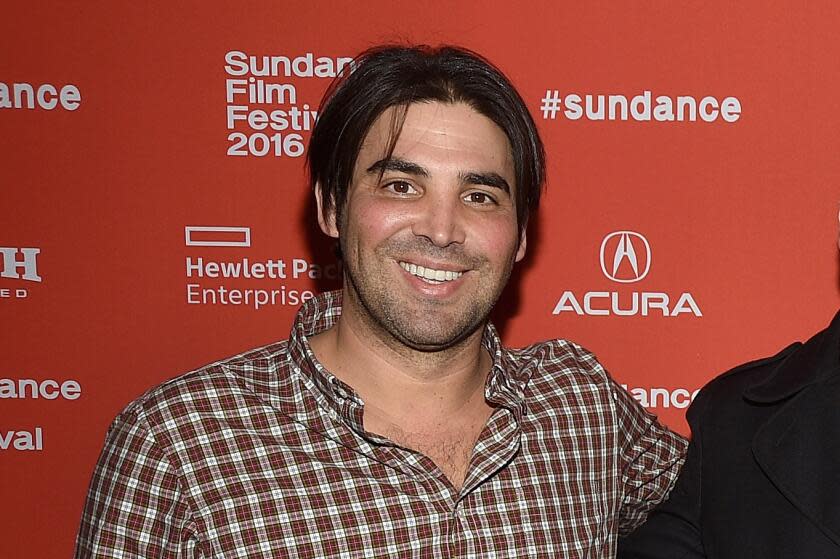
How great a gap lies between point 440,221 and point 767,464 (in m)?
0.59

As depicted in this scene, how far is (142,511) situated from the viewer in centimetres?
148

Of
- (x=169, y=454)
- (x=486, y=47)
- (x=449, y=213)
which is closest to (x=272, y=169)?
(x=486, y=47)

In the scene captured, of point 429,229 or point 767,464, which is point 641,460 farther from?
point 429,229

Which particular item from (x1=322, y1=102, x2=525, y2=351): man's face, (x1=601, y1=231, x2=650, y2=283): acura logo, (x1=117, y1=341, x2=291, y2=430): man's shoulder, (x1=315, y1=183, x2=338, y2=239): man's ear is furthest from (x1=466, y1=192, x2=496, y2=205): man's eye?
(x1=601, y1=231, x2=650, y2=283): acura logo

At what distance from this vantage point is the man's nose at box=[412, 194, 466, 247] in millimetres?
1580

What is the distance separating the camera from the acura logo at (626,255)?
2.08 metres

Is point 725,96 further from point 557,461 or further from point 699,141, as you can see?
point 557,461

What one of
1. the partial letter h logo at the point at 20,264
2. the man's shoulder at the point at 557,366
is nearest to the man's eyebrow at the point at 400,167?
the man's shoulder at the point at 557,366

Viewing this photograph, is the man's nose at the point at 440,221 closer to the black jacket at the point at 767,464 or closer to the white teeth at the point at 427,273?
the white teeth at the point at 427,273

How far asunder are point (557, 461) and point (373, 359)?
337mm

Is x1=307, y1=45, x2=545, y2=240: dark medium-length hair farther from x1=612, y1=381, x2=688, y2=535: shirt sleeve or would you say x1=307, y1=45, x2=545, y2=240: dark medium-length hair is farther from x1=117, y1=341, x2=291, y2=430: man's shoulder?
x1=612, y1=381, x2=688, y2=535: shirt sleeve

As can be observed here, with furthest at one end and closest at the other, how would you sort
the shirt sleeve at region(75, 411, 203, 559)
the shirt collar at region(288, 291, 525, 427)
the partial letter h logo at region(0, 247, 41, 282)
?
the partial letter h logo at region(0, 247, 41, 282), the shirt collar at region(288, 291, 525, 427), the shirt sleeve at region(75, 411, 203, 559)

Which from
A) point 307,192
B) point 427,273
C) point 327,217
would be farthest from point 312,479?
point 307,192

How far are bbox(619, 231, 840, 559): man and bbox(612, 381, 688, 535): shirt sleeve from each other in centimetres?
14
